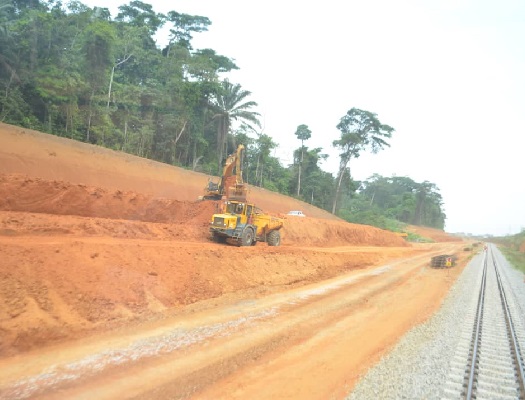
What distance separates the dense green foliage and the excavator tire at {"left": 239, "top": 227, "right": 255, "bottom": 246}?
752 inches

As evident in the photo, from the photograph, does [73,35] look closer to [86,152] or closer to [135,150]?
[135,150]

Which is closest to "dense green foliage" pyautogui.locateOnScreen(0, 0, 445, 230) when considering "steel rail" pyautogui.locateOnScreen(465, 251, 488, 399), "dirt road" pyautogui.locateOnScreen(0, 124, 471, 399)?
"dirt road" pyautogui.locateOnScreen(0, 124, 471, 399)

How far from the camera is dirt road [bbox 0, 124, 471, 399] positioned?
6.13m

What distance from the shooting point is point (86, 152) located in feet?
86.5

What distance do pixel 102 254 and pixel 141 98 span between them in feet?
102

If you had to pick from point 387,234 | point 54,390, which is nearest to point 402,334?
point 54,390

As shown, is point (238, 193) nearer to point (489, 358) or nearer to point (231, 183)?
point (231, 183)

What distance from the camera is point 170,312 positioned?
9.68 metres

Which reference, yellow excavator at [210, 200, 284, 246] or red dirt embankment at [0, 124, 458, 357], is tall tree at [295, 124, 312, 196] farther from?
yellow excavator at [210, 200, 284, 246]

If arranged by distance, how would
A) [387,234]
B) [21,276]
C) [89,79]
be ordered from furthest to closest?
[387,234] → [89,79] → [21,276]

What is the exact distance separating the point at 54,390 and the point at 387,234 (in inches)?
1817

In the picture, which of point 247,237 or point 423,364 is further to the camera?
point 247,237

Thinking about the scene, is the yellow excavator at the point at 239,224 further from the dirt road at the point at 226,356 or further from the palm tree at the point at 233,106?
the palm tree at the point at 233,106

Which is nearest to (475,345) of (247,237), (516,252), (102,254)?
(102,254)
